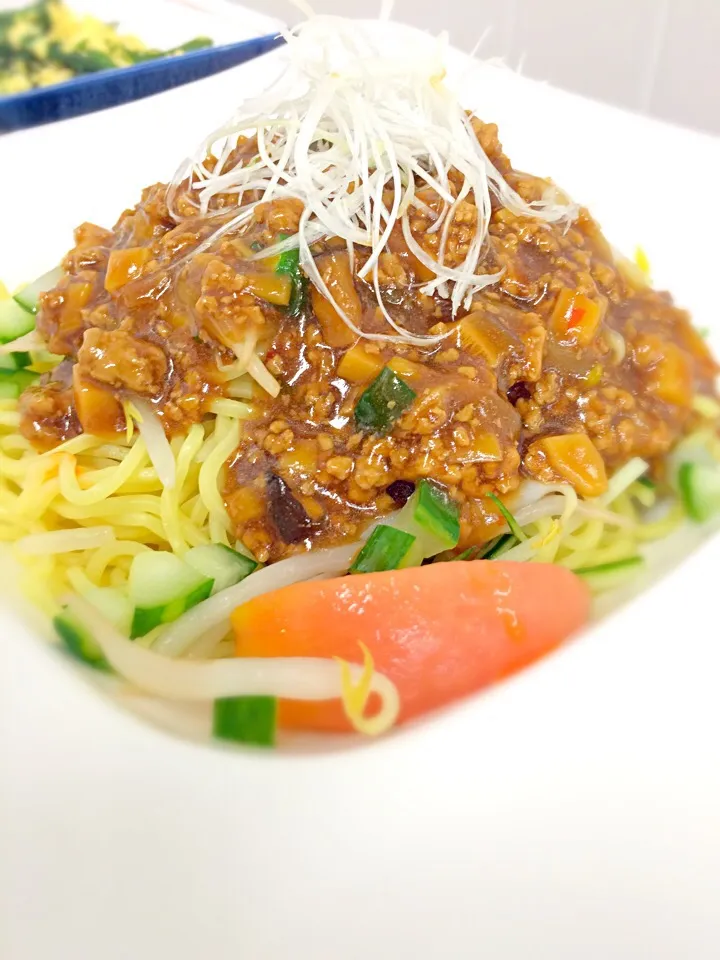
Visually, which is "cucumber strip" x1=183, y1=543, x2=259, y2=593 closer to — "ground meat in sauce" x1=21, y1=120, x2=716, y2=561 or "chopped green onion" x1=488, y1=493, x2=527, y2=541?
"ground meat in sauce" x1=21, y1=120, x2=716, y2=561

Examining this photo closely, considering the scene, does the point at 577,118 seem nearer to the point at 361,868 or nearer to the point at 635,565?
the point at 635,565

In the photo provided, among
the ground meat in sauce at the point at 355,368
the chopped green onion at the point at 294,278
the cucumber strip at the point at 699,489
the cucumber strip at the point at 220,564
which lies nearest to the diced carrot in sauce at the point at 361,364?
the ground meat in sauce at the point at 355,368

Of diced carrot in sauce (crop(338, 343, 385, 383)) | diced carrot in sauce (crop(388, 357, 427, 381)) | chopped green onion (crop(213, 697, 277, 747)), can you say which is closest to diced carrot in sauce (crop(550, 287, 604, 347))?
diced carrot in sauce (crop(388, 357, 427, 381))

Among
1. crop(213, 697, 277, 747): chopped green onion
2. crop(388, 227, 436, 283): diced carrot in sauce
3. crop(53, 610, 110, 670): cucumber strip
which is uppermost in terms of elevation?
crop(388, 227, 436, 283): diced carrot in sauce

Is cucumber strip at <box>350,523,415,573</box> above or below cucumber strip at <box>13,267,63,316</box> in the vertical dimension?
below

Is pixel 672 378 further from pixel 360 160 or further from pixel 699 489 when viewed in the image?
pixel 360 160

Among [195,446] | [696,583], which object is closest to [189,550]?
[195,446]

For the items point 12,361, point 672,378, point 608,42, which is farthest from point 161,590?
point 608,42

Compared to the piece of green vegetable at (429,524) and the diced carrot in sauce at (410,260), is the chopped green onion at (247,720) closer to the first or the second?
the piece of green vegetable at (429,524)
